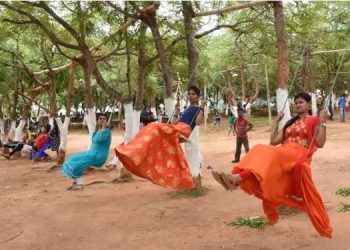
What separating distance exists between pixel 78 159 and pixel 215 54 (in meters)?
17.0

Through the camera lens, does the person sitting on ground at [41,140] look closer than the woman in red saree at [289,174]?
No

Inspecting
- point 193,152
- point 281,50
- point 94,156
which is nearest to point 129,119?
point 94,156

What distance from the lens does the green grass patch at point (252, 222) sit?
6.04 metres

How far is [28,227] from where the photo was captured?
6598 millimetres

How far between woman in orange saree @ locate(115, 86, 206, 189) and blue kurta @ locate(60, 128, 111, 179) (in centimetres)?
221

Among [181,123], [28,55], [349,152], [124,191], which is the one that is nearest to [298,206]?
[181,123]

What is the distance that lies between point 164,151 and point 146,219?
101cm

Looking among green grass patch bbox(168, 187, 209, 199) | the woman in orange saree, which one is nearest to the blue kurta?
green grass patch bbox(168, 187, 209, 199)

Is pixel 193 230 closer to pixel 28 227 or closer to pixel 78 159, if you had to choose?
pixel 28 227

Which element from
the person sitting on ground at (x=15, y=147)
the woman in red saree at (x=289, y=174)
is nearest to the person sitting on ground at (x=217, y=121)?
the person sitting on ground at (x=15, y=147)

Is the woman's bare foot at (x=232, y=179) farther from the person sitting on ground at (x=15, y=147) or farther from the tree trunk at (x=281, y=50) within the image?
the person sitting on ground at (x=15, y=147)

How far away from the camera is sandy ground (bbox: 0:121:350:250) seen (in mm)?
5570

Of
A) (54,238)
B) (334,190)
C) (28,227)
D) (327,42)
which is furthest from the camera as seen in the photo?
(327,42)

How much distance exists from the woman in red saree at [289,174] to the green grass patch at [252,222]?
1.10 meters
